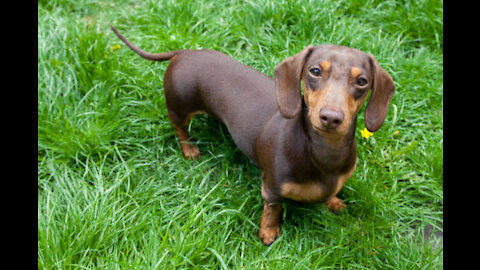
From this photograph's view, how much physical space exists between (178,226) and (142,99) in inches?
54.2

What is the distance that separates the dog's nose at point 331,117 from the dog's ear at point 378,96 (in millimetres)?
394

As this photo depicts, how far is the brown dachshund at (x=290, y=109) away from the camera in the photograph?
2.07 metres

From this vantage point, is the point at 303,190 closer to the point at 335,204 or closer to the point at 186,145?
the point at 335,204

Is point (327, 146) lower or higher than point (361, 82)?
lower

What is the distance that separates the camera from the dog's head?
1.98m

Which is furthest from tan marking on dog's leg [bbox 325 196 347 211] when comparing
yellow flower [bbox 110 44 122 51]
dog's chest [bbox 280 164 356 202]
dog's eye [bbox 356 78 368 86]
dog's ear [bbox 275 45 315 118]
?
yellow flower [bbox 110 44 122 51]

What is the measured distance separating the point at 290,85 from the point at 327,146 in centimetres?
37

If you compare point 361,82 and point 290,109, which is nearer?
point 361,82

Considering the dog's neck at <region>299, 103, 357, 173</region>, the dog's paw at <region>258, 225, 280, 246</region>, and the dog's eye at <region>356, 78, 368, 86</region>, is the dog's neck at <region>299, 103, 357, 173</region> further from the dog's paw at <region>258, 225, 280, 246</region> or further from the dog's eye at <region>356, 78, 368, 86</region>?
the dog's paw at <region>258, 225, 280, 246</region>

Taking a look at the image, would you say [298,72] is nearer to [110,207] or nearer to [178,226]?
[178,226]

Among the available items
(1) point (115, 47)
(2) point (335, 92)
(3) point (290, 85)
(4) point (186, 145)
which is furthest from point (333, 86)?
(1) point (115, 47)

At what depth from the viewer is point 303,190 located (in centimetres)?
251

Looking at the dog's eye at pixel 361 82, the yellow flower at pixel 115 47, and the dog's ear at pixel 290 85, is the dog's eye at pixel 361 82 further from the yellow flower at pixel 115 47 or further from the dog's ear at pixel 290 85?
the yellow flower at pixel 115 47
